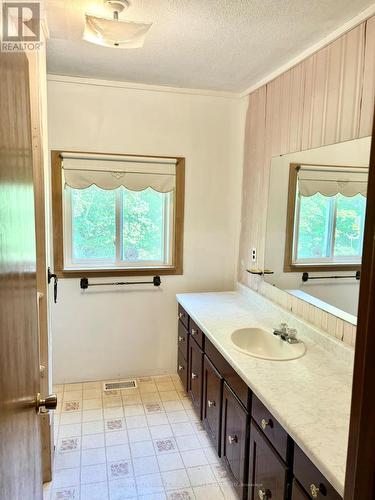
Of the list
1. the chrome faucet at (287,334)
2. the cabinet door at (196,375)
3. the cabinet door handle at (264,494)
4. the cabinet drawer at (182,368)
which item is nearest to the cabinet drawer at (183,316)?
the cabinet door at (196,375)

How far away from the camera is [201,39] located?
2088 mm

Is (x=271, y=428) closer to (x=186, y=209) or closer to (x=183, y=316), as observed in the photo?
(x=183, y=316)

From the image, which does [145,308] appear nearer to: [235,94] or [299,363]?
[299,363]

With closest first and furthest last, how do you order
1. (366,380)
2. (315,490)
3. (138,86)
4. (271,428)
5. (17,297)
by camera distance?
(366,380), (17,297), (315,490), (271,428), (138,86)

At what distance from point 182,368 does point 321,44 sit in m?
2.48

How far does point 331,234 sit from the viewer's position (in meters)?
2.05

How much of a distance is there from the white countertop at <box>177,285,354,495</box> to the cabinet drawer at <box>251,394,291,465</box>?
6cm

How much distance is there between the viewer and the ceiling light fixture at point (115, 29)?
1714 millimetres

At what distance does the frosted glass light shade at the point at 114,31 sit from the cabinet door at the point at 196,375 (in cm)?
190

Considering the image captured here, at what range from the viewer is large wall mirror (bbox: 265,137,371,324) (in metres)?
1.86

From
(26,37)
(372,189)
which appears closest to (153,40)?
(26,37)

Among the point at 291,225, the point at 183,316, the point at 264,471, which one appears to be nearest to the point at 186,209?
the point at 183,316

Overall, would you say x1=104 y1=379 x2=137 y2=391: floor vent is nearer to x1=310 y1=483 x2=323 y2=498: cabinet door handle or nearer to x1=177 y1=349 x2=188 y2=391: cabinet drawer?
x1=177 y1=349 x2=188 y2=391: cabinet drawer

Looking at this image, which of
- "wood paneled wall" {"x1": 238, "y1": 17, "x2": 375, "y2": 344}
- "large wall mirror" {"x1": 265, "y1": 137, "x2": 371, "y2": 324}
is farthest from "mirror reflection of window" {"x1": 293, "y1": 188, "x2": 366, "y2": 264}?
"wood paneled wall" {"x1": 238, "y1": 17, "x2": 375, "y2": 344}
